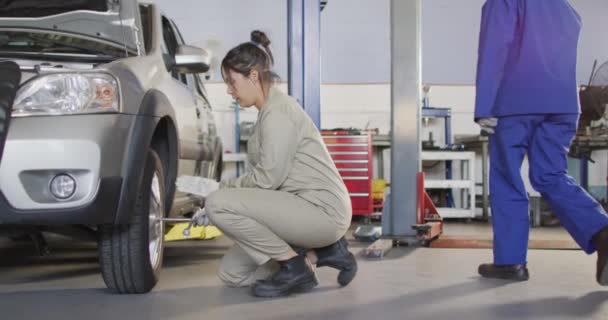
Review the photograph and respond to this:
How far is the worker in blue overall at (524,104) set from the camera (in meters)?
3.00

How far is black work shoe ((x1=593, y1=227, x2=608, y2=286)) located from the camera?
268 cm

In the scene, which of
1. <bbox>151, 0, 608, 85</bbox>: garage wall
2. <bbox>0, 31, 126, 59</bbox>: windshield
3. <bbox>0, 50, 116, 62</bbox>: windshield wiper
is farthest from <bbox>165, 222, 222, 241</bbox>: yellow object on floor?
<bbox>151, 0, 608, 85</bbox>: garage wall

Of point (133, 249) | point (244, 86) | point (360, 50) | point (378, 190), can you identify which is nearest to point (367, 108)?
point (360, 50)

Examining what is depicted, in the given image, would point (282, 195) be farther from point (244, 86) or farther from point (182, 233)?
point (182, 233)

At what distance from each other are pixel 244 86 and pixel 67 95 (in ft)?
2.28

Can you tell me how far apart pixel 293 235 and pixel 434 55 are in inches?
237

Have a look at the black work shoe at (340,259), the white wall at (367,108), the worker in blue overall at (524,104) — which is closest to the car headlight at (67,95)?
the black work shoe at (340,259)

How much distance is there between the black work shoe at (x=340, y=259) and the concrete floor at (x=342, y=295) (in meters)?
0.06

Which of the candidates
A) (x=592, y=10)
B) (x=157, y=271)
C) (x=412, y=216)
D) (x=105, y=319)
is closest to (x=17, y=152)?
(x=105, y=319)

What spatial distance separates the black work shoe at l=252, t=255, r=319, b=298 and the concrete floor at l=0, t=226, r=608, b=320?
46mm

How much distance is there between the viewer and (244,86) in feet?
8.93

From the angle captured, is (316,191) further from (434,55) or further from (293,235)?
(434,55)

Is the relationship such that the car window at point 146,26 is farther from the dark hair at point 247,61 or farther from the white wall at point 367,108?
the white wall at point 367,108

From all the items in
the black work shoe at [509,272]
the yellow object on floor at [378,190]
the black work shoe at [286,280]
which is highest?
the black work shoe at [286,280]
